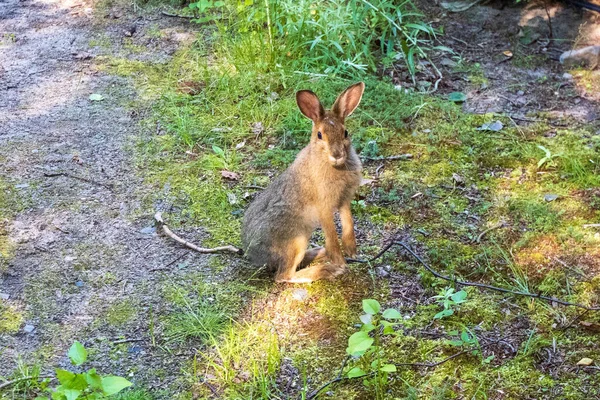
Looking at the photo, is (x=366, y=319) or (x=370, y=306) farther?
(x=366, y=319)

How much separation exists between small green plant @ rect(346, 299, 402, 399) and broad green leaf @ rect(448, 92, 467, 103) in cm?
262

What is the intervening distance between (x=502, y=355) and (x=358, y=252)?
108 centimetres


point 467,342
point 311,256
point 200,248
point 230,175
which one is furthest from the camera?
point 230,175

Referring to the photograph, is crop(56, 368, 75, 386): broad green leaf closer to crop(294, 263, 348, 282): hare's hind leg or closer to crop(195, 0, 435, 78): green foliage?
crop(294, 263, 348, 282): hare's hind leg

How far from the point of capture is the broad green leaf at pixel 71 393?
2695 millimetres

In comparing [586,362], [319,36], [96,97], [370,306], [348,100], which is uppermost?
[348,100]

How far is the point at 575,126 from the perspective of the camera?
5398 millimetres

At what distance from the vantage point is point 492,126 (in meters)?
5.41

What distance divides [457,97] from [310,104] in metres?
2.43

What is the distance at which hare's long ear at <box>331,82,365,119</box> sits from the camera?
12.2 ft

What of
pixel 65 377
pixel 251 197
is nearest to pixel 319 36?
pixel 251 197

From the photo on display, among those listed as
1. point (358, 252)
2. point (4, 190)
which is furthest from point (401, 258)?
point (4, 190)

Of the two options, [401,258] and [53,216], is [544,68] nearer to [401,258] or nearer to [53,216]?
[401,258]

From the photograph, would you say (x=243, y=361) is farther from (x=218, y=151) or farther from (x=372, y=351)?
(x=218, y=151)
